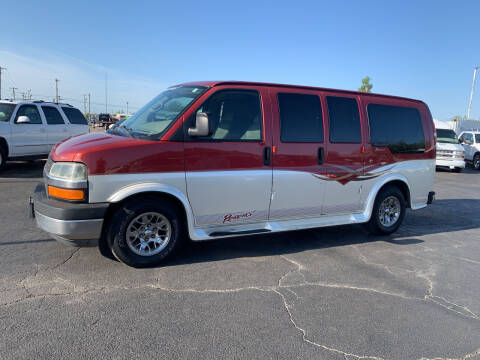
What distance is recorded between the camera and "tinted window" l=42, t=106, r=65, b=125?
1088 centimetres

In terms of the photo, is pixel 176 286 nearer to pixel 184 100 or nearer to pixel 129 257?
pixel 129 257

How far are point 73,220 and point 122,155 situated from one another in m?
0.83

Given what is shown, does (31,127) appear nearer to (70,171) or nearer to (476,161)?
(70,171)

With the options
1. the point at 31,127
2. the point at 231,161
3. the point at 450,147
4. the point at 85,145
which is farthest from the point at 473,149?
the point at 85,145

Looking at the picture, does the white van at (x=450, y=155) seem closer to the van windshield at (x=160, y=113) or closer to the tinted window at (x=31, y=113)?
the van windshield at (x=160, y=113)

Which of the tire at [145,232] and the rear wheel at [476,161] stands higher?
the rear wheel at [476,161]

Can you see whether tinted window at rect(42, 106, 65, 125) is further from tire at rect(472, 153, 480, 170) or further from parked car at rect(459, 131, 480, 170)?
tire at rect(472, 153, 480, 170)

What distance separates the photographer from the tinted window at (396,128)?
223 inches

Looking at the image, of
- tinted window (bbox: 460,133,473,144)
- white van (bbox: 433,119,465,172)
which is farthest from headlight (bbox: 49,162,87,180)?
tinted window (bbox: 460,133,473,144)

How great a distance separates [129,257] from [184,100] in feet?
6.47

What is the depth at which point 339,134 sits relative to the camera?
527 cm

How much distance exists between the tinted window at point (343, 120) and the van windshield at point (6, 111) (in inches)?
357

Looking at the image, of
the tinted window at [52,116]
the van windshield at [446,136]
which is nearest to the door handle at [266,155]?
the tinted window at [52,116]

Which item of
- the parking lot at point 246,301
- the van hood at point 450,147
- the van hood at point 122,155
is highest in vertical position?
the van hood at point 450,147
